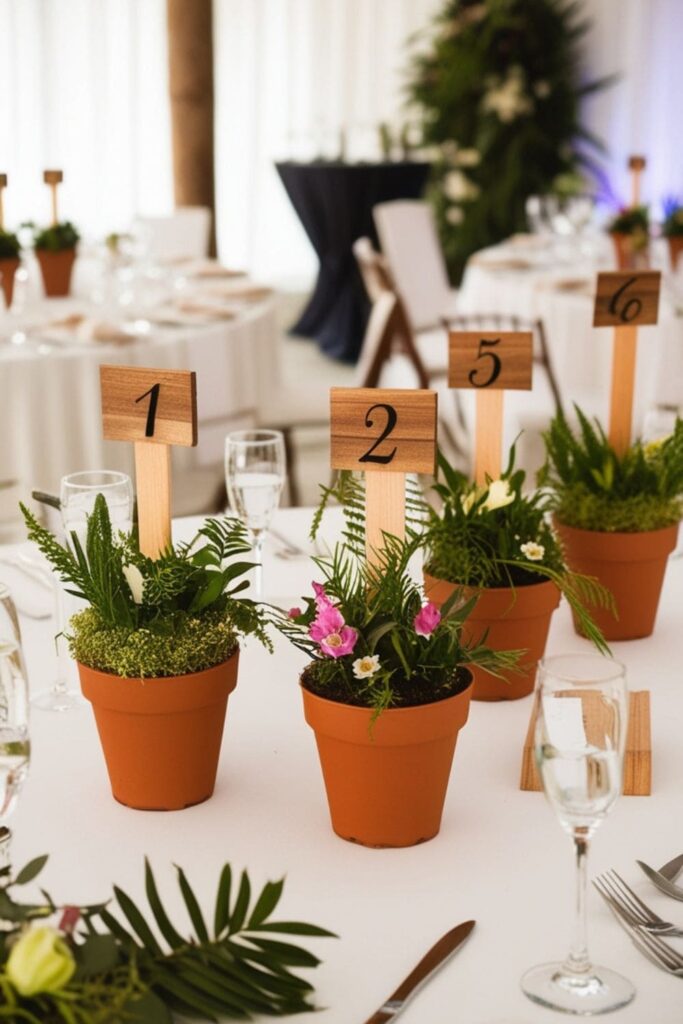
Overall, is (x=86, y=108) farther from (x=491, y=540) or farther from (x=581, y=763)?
(x=581, y=763)

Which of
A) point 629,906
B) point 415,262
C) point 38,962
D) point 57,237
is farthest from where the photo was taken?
point 415,262

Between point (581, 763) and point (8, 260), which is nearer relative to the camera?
point (581, 763)

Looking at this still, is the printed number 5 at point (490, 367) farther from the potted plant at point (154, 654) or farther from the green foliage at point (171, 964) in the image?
the green foliage at point (171, 964)

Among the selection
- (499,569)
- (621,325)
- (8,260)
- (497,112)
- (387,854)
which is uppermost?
(497,112)

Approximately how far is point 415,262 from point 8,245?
7.81 ft

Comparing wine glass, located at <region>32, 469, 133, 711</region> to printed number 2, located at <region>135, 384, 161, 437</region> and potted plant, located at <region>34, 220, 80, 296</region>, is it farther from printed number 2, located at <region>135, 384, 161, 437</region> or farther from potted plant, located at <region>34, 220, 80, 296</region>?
potted plant, located at <region>34, 220, 80, 296</region>

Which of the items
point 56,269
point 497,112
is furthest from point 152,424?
point 497,112

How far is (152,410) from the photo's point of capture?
1.27m

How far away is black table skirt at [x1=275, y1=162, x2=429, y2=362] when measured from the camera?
24.6ft

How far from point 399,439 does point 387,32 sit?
27.4ft

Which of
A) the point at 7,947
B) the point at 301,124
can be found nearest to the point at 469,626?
the point at 7,947

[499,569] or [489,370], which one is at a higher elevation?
[489,370]

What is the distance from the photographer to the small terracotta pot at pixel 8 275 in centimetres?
378

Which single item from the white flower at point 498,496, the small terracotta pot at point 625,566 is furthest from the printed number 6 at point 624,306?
the white flower at point 498,496
